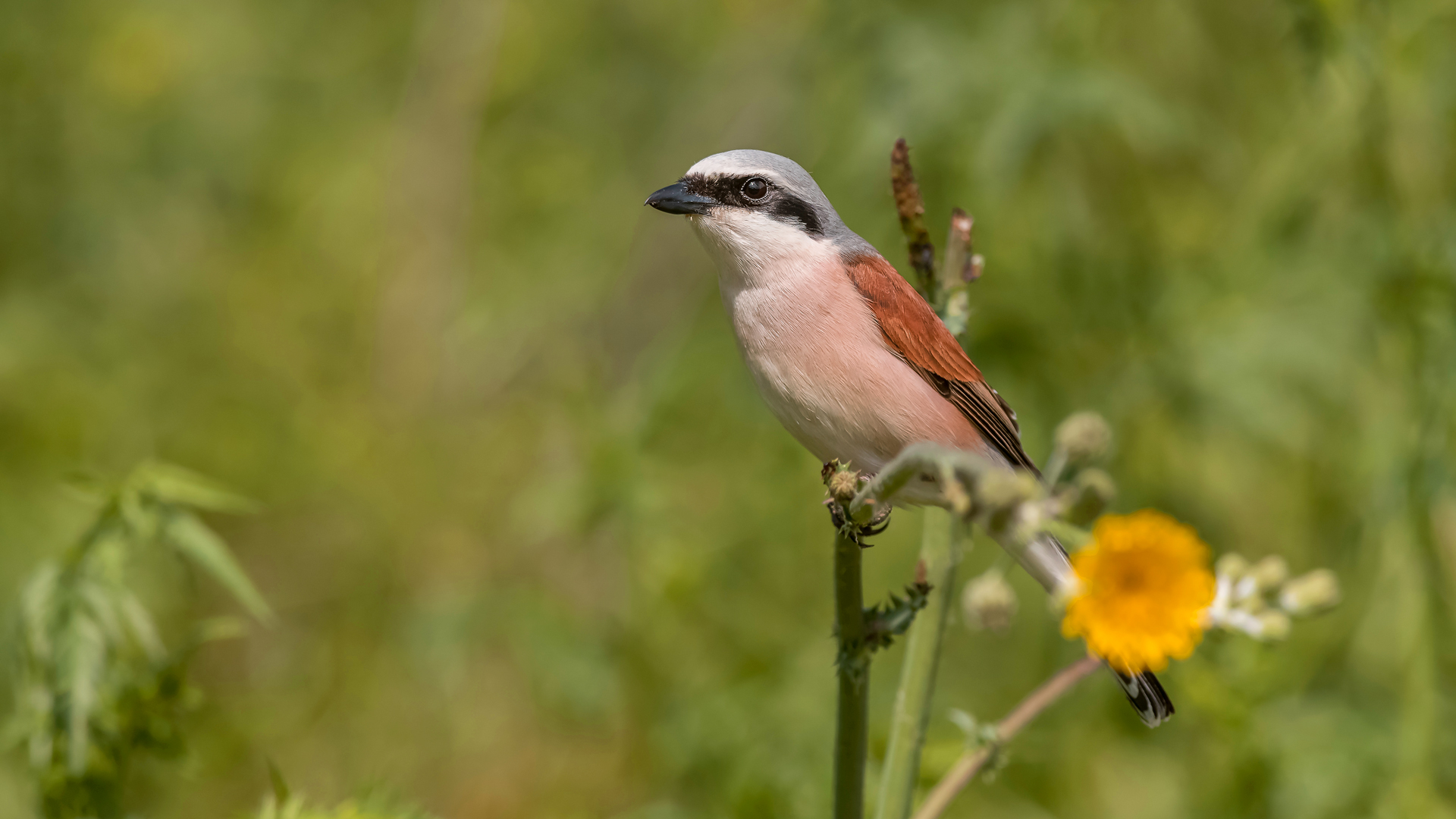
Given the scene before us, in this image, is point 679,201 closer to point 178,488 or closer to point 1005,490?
point 178,488

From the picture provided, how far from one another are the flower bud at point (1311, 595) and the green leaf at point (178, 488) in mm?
1553

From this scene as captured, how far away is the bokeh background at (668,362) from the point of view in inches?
121

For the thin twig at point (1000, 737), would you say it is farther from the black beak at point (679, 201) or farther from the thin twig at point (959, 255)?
the black beak at point (679, 201)

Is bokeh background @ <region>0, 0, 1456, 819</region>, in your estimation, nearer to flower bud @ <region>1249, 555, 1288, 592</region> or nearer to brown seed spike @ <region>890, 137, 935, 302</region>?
brown seed spike @ <region>890, 137, 935, 302</region>

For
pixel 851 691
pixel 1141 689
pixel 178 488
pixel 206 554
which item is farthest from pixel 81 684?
pixel 1141 689

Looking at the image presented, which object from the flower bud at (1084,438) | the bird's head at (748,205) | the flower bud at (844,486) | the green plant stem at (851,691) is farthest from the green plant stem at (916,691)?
the bird's head at (748,205)

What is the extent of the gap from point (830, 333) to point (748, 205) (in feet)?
1.45

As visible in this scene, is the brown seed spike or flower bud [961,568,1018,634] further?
the brown seed spike

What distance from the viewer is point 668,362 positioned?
364 centimetres

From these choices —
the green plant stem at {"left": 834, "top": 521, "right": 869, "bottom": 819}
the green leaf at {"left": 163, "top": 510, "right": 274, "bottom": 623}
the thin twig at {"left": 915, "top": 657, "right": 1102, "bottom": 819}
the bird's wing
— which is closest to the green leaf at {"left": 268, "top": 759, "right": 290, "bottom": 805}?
the green leaf at {"left": 163, "top": 510, "right": 274, "bottom": 623}

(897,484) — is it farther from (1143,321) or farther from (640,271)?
(640,271)

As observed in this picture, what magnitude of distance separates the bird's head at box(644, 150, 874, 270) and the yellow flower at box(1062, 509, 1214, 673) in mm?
1596

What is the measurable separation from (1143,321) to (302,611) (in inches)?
129

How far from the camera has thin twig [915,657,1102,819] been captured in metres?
1.69
